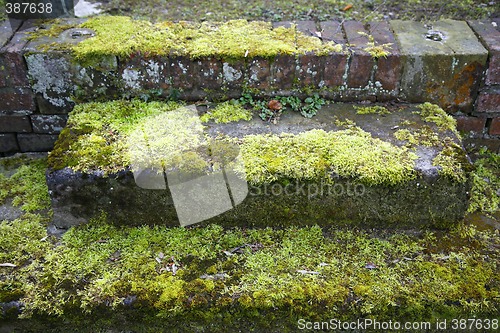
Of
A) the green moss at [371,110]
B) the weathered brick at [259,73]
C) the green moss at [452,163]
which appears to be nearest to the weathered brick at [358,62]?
the green moss at [371,110]

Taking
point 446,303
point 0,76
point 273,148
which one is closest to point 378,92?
point 273,148

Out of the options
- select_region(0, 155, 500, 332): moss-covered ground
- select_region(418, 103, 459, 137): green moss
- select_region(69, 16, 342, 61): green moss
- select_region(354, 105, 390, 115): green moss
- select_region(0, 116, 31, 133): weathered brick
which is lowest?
select_region(0, 155, 500, 332): moss-covered ground

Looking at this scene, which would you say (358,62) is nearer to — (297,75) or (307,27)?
(297,75)

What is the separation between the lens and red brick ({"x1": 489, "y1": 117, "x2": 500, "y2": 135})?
2.84m

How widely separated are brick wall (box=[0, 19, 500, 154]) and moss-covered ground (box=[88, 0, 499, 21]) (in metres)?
0.45

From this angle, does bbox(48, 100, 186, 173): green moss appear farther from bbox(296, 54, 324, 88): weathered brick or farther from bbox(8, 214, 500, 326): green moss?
bbox(296, 54, 324, 88): weathered brick

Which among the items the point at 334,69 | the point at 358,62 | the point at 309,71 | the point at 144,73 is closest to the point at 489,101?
the point at 358,62

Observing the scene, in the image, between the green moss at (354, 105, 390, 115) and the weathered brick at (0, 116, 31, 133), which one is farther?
the weathered brick at (0, 116, 31, 133)

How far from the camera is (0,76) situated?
2.71 m

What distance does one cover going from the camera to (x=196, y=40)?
109 inches

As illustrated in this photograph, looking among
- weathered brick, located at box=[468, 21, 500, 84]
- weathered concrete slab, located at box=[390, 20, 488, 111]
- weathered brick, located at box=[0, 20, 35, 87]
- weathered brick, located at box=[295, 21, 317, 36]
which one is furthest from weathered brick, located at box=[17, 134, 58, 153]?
weathered brick, located at box=[468, 21, 500, 84]

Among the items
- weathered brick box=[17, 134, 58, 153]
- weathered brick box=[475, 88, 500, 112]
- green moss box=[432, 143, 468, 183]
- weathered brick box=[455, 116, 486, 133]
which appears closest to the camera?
green moss box=[432, 143, 468, 183]

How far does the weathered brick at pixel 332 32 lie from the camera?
9.14 ft

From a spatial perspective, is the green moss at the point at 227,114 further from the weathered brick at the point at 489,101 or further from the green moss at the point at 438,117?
the weathered brick at the point at 489,101
